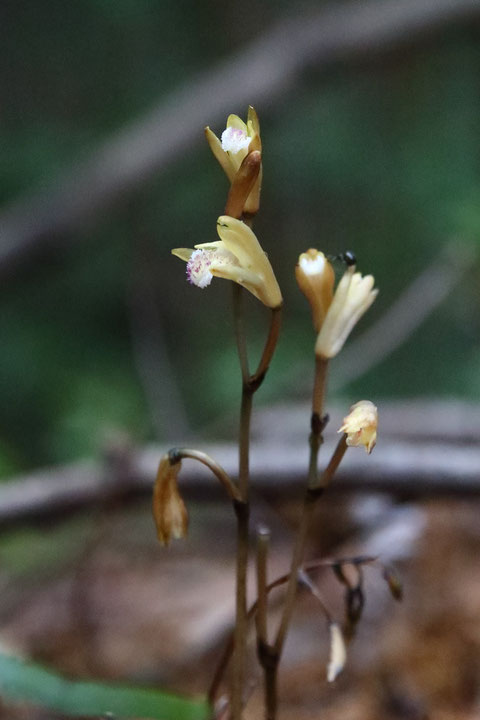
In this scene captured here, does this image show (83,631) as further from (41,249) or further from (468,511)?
(41,249)

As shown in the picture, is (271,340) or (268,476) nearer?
(271,340)

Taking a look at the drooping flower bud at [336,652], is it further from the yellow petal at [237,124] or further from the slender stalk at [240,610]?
the yellow petal at [237,124]

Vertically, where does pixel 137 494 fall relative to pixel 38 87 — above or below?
below

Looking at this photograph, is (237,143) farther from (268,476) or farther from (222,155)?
(268,476)

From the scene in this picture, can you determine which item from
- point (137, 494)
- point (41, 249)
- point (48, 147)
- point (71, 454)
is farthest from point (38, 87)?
point (137, 494)

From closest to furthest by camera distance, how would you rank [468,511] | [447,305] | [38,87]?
[468,511] < [447,305] < [38,87]

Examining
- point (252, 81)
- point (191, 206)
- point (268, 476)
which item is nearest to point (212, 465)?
point (268, 476)
